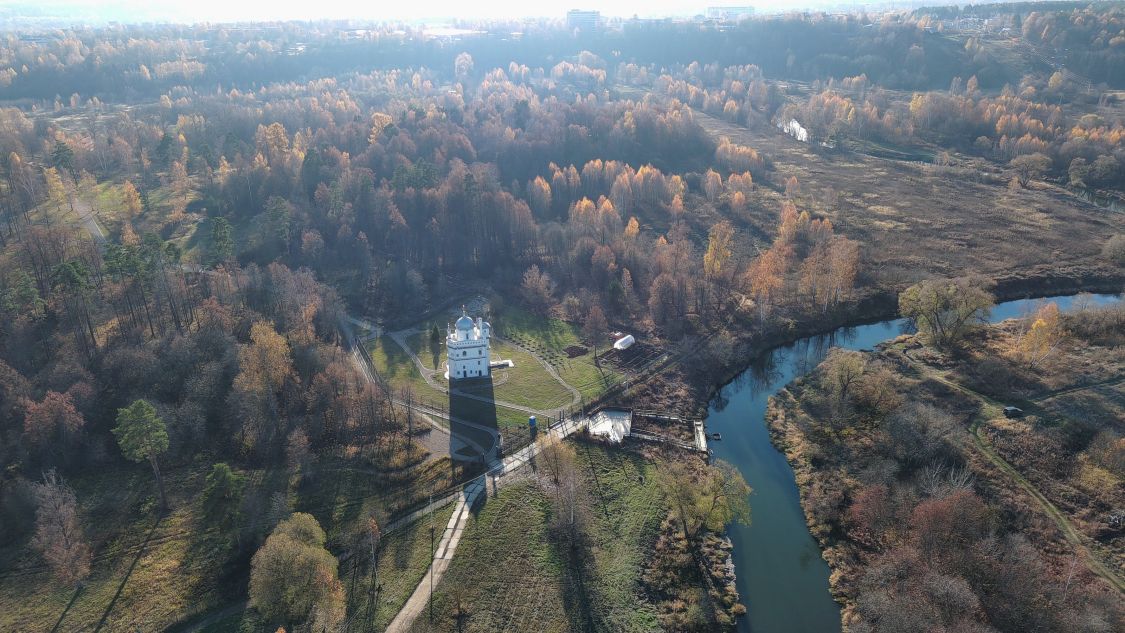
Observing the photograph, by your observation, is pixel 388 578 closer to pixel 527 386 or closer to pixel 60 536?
pixel 60 536

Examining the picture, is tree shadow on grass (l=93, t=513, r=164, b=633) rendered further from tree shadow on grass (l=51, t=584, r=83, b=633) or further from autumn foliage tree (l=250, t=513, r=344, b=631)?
autumn foliage tree (l=250, t=513, r=344, b=631)

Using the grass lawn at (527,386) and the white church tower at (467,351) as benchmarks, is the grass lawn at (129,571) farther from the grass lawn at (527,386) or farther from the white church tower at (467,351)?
the grass lawn at (527,386)

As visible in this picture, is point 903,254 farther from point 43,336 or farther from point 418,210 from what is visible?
point 43,336

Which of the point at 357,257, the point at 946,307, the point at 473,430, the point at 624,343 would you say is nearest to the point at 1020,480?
the point at 946,307

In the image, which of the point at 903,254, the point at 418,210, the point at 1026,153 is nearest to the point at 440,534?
the point at 418,210

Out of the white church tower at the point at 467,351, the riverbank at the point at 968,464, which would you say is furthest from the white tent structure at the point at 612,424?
the riverbank at the point at 968,464

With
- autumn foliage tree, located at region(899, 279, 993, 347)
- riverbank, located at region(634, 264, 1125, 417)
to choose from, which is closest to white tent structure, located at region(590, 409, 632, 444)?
riverbank, located at region(634, 264, 1125, 417)

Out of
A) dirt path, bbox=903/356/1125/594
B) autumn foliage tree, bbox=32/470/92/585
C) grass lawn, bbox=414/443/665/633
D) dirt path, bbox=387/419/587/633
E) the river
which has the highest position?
autumn foliage tree, bbox=32/470/92/585
